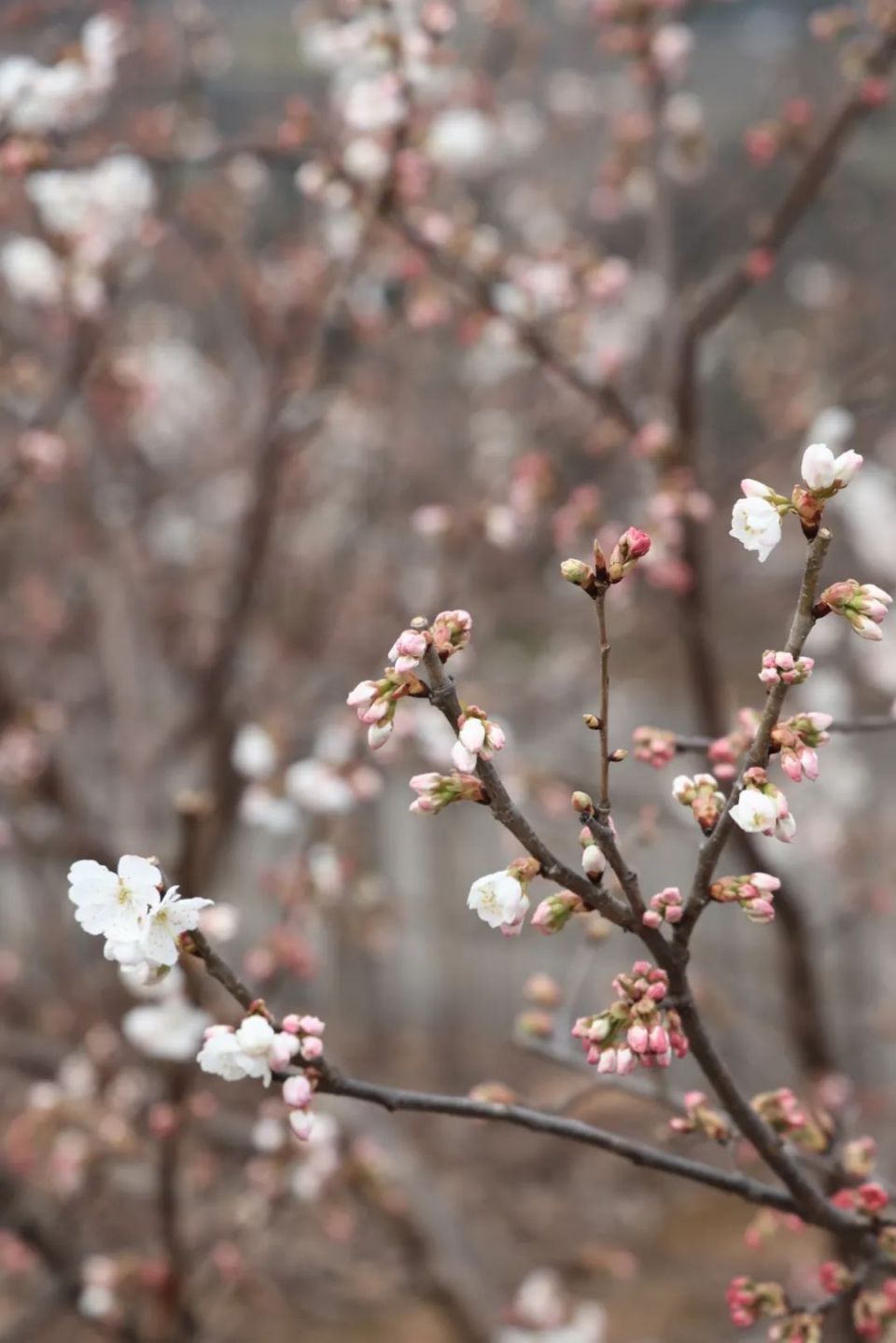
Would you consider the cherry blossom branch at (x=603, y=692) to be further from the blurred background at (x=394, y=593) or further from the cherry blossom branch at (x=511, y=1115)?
the blurred background at (x=394, y=593)

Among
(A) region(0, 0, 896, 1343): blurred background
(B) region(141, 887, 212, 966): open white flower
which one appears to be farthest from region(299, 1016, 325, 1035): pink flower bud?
(A) region(0, 0, 896, 1343): blurred background

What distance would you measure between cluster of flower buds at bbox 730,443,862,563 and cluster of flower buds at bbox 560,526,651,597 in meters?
0.08

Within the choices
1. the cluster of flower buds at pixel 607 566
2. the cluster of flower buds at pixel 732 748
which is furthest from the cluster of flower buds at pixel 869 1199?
the cluster of flower buds at pixel 607 566

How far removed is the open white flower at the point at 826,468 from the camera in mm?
978

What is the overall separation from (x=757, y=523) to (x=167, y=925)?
0.62 meters

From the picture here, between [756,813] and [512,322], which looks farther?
[512,322]

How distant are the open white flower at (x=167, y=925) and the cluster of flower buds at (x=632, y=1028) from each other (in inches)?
13.9

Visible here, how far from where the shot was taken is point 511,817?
103 cm

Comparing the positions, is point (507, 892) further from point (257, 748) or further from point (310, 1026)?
point (257, 748)

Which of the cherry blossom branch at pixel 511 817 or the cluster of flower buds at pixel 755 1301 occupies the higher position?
the cherry blossom branch at pixel 511 817

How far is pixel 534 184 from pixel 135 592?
128 inches

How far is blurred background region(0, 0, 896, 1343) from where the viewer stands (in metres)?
2.69

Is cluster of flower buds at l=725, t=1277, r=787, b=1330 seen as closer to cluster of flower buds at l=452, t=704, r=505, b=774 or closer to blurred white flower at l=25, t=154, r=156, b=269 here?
cluster of flower buds at l=452, t=704, r=505, b=774

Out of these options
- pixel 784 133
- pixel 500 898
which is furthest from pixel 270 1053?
pixel 784 133
